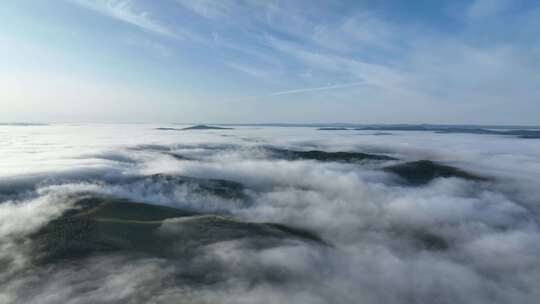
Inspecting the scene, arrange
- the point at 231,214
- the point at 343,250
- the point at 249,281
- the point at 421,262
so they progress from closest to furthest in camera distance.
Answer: the point at 249,281 → the point at 421,262 → the point at 343,250 → the point at 231,214

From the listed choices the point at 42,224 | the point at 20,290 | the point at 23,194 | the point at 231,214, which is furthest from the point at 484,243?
the point at 23,194

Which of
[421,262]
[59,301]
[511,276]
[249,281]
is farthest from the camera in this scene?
[421,262]

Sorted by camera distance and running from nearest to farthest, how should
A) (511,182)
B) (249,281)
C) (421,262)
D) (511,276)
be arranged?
(249,281), (511,276), (421,262), (511,182)

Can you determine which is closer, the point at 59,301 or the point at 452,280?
the point at 59,301

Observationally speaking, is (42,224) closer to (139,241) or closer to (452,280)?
(139,241)

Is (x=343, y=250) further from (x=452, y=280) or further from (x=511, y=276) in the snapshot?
(x=511, y=276)

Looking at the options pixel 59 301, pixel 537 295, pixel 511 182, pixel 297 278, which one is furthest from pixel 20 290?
pixel 511 182
